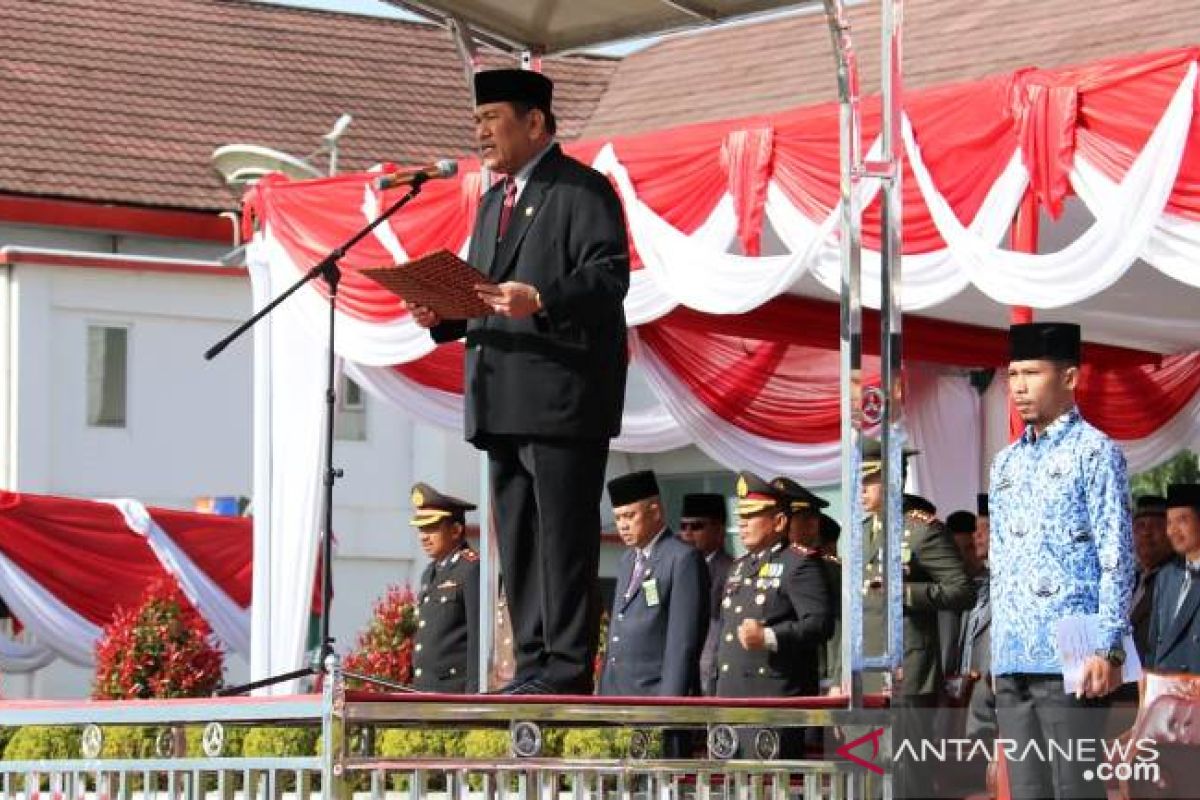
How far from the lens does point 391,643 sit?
44.1 feet

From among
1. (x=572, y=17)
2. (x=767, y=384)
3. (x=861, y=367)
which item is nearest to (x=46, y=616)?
(x=767, y=384)

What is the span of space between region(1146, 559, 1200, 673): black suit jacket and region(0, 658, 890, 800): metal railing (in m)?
4.15

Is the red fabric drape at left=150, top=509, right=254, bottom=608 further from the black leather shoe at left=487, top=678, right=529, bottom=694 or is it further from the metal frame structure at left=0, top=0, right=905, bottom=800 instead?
the black leather shoe at left=487, top=678, right=529, bottom=694

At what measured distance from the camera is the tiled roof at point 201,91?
88.7 feet

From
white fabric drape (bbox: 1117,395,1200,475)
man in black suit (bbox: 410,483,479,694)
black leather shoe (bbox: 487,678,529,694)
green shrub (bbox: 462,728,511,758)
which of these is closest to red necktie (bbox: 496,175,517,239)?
black leather shoe (bbox: 487,678,529,694)

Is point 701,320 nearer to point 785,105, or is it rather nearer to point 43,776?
point 43,776

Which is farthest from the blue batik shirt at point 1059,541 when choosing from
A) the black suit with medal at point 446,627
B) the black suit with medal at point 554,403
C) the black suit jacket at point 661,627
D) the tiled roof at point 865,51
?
the tiled roof at point 865,51

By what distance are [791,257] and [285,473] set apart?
3.35 meters

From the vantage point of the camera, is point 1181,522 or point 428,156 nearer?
point 1181,522

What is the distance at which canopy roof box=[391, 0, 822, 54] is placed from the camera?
258 inches

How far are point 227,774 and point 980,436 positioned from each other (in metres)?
9.77

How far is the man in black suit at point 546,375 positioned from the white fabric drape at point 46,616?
12.9 m

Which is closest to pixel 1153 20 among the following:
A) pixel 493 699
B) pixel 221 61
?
pixel 221 61

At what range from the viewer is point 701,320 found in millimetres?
13203
